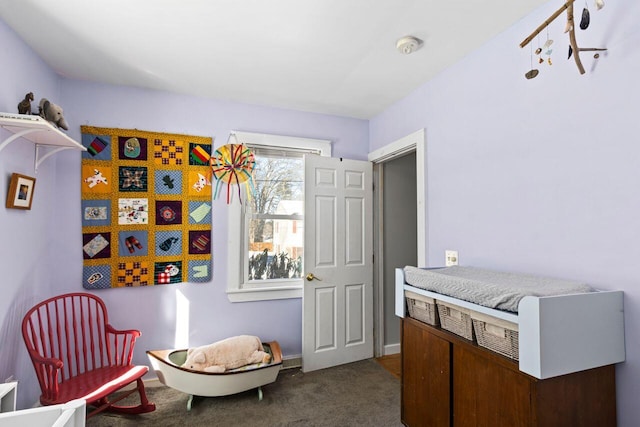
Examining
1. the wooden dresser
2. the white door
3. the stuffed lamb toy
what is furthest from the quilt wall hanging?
the wooden dresser

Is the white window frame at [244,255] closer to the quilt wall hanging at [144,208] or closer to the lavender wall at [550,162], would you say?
the quilt wall hanging at [144,208]

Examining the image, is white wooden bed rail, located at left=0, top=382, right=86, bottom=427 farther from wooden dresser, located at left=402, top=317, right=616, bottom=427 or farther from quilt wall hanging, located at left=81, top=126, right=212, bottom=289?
quilt wall hanging, located at left=81, top=126, right=212, bottom=289

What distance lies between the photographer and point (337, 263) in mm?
3141

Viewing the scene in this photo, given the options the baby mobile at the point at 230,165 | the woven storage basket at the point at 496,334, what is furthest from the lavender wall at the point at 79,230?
the woven storage basket at the point at 496,334

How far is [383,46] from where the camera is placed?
6.89 feet

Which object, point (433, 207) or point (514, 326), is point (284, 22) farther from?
point (514, 326)

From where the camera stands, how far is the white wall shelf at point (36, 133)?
1729 mm

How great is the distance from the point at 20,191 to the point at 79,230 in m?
0.62

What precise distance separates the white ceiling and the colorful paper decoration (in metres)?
0.50

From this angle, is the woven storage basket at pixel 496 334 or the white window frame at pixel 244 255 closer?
the woven storage basket at pixel 496 334

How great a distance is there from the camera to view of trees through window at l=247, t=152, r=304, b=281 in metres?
3.12

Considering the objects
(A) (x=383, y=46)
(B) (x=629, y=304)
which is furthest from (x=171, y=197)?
(B) (x=629, y=304)

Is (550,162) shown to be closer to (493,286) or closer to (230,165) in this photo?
(493,286)

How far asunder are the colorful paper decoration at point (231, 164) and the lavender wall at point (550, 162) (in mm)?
1637
